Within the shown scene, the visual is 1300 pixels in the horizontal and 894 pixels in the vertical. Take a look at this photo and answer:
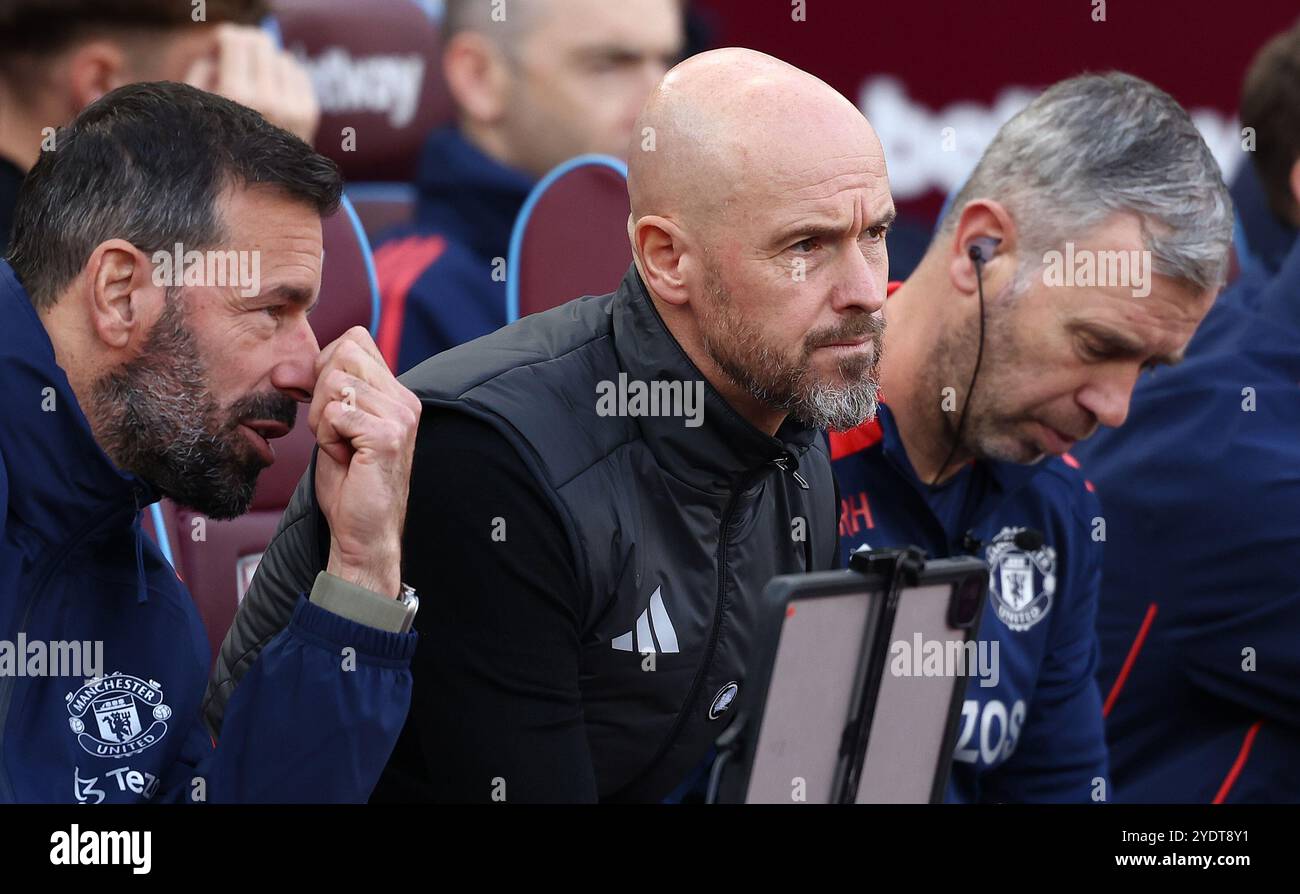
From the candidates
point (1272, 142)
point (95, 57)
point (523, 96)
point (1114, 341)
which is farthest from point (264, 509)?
point (1272, 142)

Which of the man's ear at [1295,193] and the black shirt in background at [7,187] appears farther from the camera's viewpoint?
the man's ear at [1295,193]

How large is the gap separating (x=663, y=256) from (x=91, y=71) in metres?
1.33

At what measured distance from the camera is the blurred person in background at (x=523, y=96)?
3896 millimetres

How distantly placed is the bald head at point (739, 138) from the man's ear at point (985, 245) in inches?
23.1

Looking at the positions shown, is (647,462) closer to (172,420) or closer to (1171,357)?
(172,420)

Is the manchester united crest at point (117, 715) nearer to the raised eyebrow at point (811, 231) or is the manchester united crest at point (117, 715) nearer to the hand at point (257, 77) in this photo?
the raised eyebrow at point (811, 231)

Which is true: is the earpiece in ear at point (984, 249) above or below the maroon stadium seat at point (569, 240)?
below

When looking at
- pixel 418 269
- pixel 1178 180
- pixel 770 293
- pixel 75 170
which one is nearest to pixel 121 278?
pixel 75 170

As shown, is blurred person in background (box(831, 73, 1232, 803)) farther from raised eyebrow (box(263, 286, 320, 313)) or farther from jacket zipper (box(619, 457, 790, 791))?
raised eyebrow (box(263, 286, 320, 313))

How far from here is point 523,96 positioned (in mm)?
4020

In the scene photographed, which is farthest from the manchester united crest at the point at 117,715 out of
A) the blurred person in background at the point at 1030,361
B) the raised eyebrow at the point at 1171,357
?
the raised eyebrow at the point at 1171,357

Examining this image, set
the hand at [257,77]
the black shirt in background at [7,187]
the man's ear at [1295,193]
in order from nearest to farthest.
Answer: the black shirt in background at [7,187] < the hand at [257,77] < the man's ear at [1295,193]

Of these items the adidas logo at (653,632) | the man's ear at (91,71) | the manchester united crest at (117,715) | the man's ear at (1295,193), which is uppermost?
the man's ear at (91,71)

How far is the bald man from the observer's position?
173 cm
